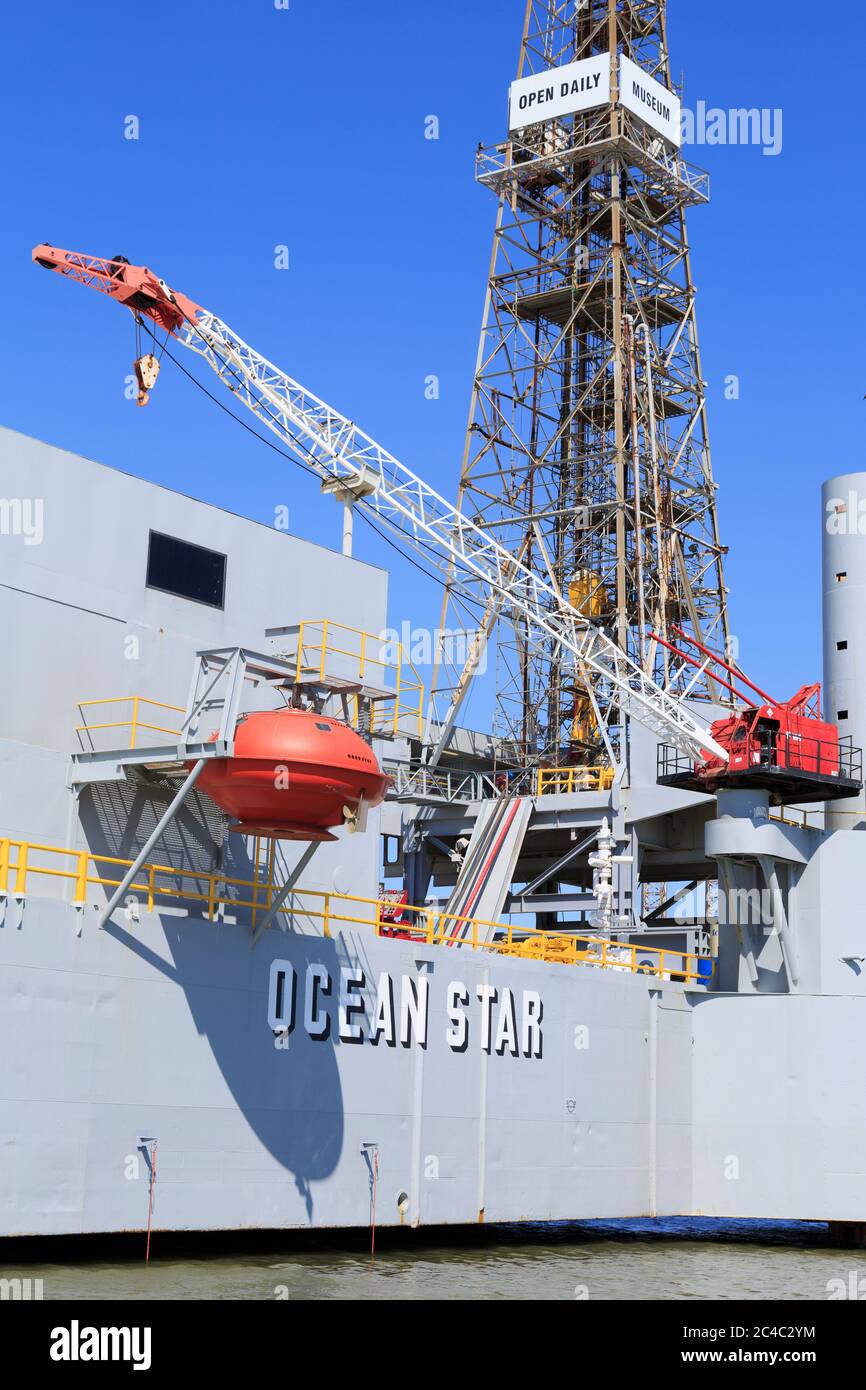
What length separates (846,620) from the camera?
40062 mm

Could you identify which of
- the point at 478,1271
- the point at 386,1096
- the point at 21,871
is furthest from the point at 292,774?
the point at 478,1271

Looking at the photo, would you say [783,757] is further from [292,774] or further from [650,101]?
[650,101]

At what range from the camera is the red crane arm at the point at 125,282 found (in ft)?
153

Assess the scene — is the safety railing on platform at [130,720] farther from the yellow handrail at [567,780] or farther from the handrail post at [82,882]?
the yellow handrail at [567,780]

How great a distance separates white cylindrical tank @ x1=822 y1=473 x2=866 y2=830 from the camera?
1566 inches

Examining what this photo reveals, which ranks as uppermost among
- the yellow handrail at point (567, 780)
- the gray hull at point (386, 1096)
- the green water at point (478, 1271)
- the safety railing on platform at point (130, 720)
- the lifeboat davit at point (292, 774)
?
the yellow handrail at point (567, 780)

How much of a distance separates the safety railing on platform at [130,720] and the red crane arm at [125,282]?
19.4m

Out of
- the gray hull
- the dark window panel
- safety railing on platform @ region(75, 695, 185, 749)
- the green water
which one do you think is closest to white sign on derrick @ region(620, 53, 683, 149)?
the dark window panel

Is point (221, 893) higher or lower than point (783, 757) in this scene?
lower

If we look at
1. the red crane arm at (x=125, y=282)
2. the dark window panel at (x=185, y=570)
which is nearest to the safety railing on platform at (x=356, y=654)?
the dark window panel at (x=185, y=570)

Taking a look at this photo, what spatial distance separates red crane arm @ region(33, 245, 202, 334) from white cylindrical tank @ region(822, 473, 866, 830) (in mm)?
22006

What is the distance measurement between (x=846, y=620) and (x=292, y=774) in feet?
61.1
